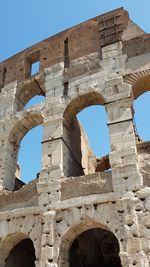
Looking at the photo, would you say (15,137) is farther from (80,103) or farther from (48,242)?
(48,242)

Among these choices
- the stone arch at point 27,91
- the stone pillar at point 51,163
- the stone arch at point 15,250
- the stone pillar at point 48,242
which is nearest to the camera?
the stone pillar at point 48,242

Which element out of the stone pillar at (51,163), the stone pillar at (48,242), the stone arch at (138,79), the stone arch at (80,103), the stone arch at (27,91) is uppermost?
the stone arch at (27,91)

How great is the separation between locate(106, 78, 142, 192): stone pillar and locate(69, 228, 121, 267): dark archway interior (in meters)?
3.10

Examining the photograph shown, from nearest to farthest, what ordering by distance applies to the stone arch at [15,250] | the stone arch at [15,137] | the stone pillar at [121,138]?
1. the stone pillar at [121,138]
2. the stone arch at [15,250]
3. the stone arch at [15,137]

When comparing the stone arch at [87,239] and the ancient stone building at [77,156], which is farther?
the stone arch at [87,239]

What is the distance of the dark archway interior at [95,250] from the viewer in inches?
400

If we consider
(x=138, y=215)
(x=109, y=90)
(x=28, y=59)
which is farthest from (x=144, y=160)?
(x=28, y=59)

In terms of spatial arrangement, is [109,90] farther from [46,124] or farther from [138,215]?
[138,215]

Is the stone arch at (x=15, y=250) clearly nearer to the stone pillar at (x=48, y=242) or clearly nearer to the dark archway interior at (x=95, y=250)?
the stone pillar at (x=48, y=242)

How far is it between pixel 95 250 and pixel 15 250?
2.55 meters

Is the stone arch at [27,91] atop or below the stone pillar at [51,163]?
atop

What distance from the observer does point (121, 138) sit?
346 inches

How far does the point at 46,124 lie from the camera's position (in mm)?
10180

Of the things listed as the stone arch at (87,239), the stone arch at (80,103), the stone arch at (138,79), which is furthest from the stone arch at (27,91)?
the stone arch at (87,239)
